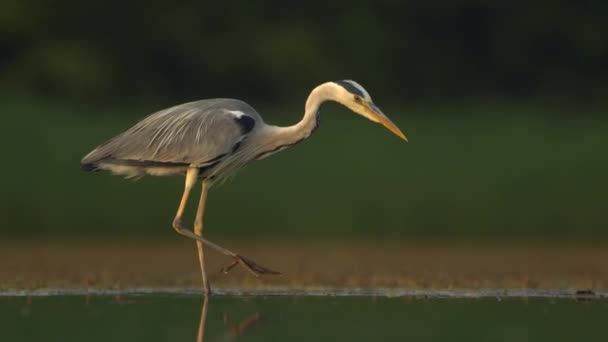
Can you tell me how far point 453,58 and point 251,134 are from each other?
11631 mm

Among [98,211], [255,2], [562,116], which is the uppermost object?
[255,2]

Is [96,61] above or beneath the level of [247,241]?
above

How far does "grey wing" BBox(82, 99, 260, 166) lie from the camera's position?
29.8 ft

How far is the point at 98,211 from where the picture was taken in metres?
14.2

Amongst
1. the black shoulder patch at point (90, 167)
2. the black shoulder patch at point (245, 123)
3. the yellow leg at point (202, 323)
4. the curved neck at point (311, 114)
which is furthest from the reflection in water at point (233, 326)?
the black shoulder patch at point (90, 167)

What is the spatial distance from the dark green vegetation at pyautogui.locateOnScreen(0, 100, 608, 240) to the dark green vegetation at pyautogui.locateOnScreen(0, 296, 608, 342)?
5.66 m

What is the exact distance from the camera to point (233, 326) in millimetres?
7383

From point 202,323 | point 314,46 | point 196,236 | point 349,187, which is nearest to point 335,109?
point 314,46

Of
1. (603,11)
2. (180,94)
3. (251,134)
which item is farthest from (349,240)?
(603,11)

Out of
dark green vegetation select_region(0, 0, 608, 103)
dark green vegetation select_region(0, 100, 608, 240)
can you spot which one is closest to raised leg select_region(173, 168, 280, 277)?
dark green vegetation select_region(0, 100, 608, 240)

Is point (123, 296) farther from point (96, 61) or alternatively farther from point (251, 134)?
point (96, 61)

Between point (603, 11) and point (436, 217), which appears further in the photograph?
point (603, 11)

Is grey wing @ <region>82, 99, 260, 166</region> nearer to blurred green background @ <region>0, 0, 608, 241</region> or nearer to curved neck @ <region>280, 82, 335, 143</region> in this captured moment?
curved neck @ <region>280, 82, 335, 143</region>

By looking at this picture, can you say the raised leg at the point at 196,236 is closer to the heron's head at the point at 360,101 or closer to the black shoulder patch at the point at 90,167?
the black shoulder patch at the point at 90,167
